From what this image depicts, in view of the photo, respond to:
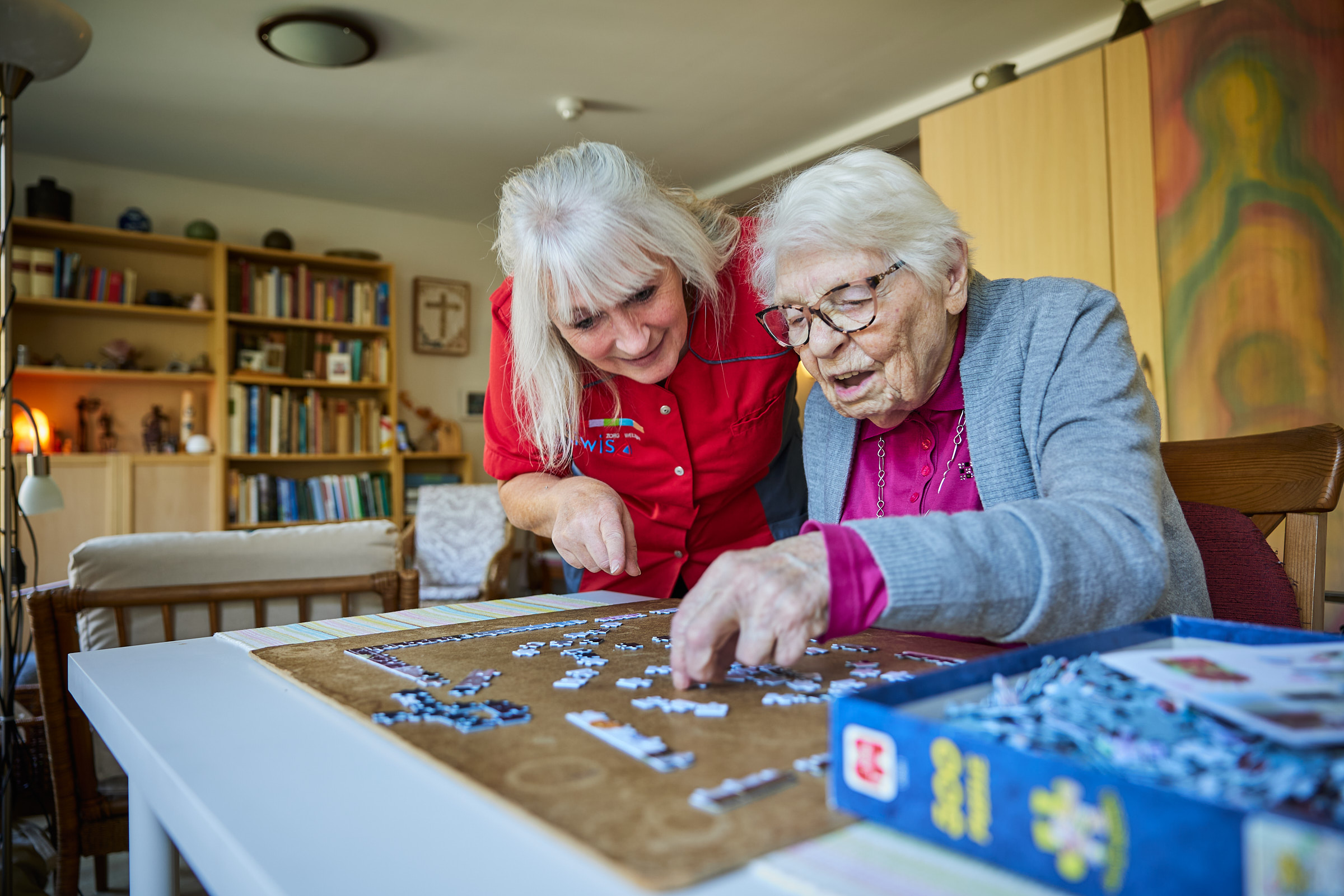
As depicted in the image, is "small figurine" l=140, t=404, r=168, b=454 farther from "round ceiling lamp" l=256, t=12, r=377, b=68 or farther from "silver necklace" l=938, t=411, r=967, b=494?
"silver necklace" l=938, t=411, r=967, b=494

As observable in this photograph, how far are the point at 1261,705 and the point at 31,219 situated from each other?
21.8ft

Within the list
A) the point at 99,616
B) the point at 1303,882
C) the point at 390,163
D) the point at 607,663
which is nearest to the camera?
the point at 1303,882

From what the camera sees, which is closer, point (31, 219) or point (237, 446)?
point (31, 219)

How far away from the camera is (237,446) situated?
598 centimetres

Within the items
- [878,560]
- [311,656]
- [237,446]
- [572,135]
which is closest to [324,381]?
[237,446]

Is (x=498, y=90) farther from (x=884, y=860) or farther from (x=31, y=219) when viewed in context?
(x=884, y=860)

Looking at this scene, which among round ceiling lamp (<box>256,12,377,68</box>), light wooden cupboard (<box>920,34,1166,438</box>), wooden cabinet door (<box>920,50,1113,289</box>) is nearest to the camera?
light wooden cupboard (<box>920,34,1166,438</box>)

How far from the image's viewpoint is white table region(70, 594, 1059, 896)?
0.54 meters

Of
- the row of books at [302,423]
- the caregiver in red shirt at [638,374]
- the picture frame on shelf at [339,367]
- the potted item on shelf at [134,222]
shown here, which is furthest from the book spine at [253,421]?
the caregiver in red shirt at [638,374]

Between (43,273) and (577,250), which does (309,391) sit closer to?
(43,273)

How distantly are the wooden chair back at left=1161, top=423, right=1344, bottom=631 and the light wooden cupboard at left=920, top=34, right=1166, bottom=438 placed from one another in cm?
169

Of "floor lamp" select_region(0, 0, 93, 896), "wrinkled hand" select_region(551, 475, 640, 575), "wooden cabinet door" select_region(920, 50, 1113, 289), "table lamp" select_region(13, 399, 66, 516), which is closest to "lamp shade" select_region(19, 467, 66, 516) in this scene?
"table lamp" select_region(13, 399, 66, 516)

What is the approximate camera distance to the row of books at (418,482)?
6.68 meters

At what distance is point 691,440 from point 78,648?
1538 mm
